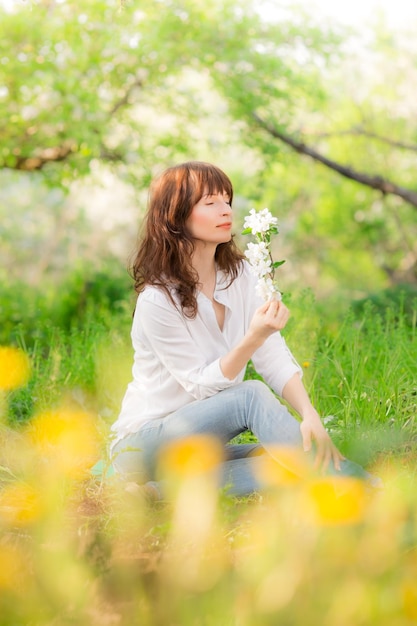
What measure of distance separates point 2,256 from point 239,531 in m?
9.73

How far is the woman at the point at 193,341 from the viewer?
2316 millimetres

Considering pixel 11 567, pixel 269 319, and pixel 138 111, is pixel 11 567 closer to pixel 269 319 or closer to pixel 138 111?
pixel 269 319

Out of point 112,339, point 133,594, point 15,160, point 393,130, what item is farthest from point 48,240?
point 133,594

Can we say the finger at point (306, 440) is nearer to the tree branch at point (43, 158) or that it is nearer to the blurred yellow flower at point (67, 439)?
the blurred yellow flower at point (67, 439)

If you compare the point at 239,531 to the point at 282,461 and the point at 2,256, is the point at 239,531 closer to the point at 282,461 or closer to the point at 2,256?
the point at 282,461

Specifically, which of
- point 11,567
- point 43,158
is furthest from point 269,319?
point 43,158

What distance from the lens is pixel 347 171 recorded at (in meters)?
7.18

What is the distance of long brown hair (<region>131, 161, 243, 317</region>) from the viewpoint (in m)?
2.45

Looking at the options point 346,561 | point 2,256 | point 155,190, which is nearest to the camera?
point 346,561

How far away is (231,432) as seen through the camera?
2348 millimetres

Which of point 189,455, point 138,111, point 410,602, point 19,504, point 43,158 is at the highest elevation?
point 410,602

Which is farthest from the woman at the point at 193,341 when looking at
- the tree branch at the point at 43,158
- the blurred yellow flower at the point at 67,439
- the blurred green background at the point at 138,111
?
the tree branch at the point at 43,158

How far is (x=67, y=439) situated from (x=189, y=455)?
81 centimetres

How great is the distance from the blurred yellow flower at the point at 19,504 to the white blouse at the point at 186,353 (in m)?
0.33
